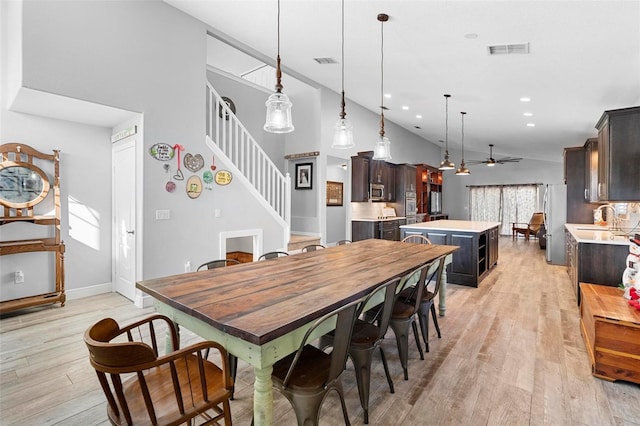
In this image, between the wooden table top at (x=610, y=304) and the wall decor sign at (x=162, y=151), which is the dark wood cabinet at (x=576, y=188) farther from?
the wall decor sign at (x=162, y=151)

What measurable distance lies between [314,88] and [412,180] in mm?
4421

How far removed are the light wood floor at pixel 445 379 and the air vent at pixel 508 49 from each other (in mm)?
3180

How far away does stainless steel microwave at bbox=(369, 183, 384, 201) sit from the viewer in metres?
7.87

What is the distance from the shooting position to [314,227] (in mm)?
6977

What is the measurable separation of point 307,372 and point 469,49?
4201mm

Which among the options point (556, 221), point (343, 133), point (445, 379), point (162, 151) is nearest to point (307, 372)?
point (445, 379)

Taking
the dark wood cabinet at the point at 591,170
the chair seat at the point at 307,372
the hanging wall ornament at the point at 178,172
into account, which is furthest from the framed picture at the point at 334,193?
the chair seat at the point at 307,372

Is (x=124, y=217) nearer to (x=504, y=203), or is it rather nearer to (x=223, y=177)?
(x=223, y=177)

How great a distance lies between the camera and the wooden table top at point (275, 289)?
1.45m

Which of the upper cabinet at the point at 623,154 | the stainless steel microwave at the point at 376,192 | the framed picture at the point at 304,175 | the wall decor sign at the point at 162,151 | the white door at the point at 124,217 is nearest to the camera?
the upper cabinet at the point at 623,154

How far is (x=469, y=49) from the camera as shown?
13.1 ft

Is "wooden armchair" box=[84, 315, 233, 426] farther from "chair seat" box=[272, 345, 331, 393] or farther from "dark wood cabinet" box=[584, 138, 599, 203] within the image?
"dark wood cabinet" box=[584, 138, 599, 203]

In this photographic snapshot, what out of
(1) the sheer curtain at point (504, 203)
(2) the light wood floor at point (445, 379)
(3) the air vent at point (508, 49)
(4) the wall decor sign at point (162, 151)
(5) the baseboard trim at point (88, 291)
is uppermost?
(3) the air vent at point (508, 49)

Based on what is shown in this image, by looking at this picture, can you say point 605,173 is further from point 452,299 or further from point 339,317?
point 339,317
